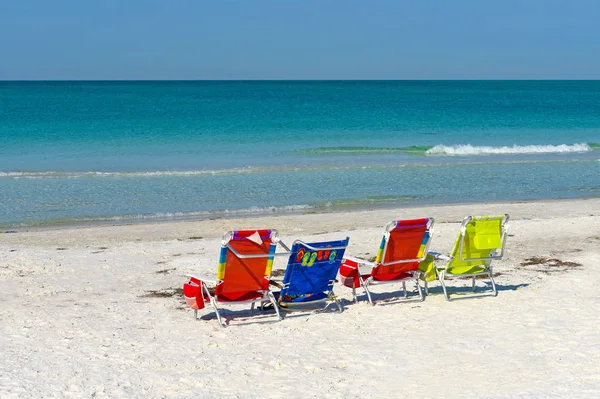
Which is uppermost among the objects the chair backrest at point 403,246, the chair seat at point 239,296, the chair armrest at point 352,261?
the chair backrest at point 403,246

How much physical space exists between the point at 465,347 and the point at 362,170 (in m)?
18.3

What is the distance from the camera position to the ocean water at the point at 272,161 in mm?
19156

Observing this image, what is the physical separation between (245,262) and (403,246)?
189 centimetres

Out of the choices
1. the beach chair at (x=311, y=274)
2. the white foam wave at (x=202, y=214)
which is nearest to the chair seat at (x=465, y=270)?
the beach chair at (x=311, y=274)

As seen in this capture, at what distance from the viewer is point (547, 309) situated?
8.79m

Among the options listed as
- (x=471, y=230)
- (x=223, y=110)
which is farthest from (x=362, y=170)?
(x=223, y=110)

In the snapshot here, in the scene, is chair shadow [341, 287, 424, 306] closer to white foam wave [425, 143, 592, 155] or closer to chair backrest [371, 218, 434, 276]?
chair backrest [371, 218, 434, 276]

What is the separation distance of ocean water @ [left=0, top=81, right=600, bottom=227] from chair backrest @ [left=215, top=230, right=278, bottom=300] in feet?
29.2

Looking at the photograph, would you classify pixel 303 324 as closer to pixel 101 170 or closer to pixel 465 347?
pixel 465 347

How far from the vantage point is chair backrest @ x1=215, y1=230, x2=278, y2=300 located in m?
8.23

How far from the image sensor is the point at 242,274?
8.44 meters

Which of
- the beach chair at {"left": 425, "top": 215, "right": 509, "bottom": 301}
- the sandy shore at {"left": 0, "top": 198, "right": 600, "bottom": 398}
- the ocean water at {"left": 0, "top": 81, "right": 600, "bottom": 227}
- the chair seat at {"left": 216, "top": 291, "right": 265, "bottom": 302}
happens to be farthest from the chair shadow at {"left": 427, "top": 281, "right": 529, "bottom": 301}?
the ocean water at {"left": 0, "top": 81, "right": 600, "bottom": 227}

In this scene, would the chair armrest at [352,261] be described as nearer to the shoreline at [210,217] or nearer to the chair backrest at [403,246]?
the chair backrest at [403,246]

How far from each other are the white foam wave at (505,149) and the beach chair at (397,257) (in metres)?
23.8
